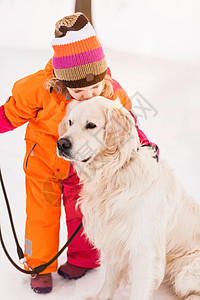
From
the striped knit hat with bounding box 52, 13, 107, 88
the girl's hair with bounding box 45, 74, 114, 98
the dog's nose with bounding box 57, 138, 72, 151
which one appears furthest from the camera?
the girl's hair with bounding box 45, 74, 114, 98

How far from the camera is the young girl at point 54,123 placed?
1.45 metres

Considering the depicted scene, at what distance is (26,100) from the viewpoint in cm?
163

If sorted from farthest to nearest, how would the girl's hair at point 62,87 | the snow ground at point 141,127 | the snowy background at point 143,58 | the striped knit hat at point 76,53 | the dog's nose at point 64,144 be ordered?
the snowy background at point 143,58 < the snow ground at point 141,127 < the girl's hair at point 62,87 < the striped knit hat at point 76,53 < the dog's nose at point 64,144

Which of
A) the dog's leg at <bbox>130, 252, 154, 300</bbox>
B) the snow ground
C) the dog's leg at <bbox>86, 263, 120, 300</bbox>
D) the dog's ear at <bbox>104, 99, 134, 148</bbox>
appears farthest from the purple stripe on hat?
the dog's leg at <bbox>86, 263, 120, 300</bbox>

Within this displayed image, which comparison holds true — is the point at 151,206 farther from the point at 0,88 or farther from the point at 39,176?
the point at 0,88

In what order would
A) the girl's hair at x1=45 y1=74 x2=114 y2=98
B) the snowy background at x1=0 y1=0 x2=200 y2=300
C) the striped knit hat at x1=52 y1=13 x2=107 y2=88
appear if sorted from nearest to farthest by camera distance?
the striped knit hat at x1=52 y1=13 x2=107 y2=88 < the girl's hair at x1=45 y1=74 x2=114 y2=98 < the snowy background at x1=0 y1=0 x2=200 y2=300

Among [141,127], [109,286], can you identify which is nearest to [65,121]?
[109,286]

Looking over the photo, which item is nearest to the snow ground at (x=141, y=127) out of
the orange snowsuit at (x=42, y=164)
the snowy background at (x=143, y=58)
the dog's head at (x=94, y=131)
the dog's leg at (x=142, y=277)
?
the snowy background at (x=143, y=58)

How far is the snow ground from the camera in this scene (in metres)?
1.79

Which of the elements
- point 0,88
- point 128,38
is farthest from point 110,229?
point 128,38

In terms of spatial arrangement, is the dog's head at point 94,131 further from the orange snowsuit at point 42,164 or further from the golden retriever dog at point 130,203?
the orange snowsuit at point 42,164

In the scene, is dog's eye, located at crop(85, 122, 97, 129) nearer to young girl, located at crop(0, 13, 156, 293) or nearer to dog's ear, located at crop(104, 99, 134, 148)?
dog's ear, located at crop(104, 99, 134, 148)

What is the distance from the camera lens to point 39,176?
1.75 metres

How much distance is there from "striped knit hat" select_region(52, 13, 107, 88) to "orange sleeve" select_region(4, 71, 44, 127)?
17 centimetres
